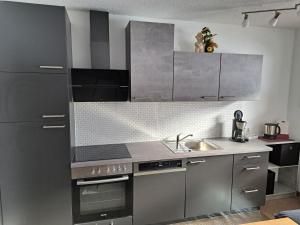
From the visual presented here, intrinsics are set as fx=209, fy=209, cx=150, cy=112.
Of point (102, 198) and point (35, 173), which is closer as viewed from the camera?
point (35, 173)

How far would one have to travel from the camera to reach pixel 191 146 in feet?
9.66

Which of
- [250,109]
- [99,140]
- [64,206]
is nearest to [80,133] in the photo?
[99,140]

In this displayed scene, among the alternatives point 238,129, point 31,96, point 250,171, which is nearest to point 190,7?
point 238,129

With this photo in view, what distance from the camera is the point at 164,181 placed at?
230 cm

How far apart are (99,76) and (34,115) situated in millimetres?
735

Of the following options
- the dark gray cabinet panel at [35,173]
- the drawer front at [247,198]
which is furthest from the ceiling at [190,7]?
the drawer front at [247,198]

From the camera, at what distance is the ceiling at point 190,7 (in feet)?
6.75

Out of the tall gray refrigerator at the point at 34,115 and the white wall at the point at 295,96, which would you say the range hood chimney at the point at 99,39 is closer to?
the tall gray refrigerator at the point at 34,115

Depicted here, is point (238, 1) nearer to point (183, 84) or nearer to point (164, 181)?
point (183, 84)

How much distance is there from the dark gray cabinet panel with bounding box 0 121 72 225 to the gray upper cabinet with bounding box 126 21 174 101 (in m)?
0.90

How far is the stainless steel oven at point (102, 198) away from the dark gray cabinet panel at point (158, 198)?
0.10 metres

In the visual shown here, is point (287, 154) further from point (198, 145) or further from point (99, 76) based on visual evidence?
point (99, 76)

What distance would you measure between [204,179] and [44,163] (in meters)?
1.72

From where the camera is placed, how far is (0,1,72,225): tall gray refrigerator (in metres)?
1.83
